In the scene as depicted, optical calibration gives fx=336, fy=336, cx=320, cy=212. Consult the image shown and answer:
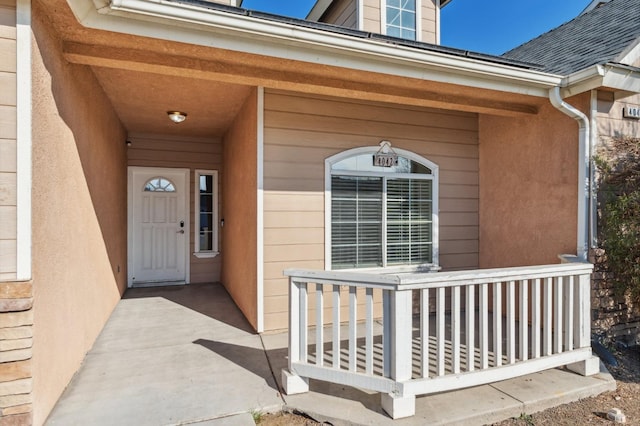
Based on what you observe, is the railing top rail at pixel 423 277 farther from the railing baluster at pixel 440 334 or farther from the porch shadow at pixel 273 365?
the porch shadow at pixel 273 365

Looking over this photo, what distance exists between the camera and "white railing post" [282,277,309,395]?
223cm

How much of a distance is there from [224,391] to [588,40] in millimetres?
4964

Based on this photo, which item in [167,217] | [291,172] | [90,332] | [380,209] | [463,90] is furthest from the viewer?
[167,217]

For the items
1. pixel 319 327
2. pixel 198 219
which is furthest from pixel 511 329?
pixel 198 219

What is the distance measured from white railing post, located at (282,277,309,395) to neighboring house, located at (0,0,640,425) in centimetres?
114

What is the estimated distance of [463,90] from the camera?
10.3 feet

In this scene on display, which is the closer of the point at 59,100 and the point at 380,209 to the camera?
the point at 59,100

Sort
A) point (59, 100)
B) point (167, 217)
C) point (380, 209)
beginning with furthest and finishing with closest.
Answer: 1. point (167, 217)
2. point (380, 209)
3. point (59, 100)

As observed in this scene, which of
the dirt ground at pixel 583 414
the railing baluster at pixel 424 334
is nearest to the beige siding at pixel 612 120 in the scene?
the dirt ground at pixel 583 414

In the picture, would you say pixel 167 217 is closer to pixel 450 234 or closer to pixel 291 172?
pixel 291 172

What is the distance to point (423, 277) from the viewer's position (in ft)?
6.72

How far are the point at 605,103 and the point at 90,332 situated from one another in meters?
5.10

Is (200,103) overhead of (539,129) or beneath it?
overhead

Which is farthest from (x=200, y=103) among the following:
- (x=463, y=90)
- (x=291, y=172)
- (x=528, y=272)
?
(x=528, y=272)
